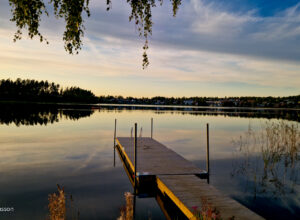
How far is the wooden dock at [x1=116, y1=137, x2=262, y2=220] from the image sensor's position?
677 cm

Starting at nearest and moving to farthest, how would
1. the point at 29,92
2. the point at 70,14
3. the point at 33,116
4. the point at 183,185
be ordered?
the point at 70,14, the point at 183,185, the point at 33,116, the point at 29,92

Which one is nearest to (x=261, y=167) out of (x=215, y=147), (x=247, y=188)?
(x=247, y=188)

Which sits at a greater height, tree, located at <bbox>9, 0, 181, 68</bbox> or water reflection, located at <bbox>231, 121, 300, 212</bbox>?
tree, located at <bbox>9, 0, 181, 68</bbox>

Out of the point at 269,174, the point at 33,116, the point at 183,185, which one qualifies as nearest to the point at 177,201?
the point at 183,185

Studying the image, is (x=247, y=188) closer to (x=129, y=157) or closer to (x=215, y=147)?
(x=129, y=157)

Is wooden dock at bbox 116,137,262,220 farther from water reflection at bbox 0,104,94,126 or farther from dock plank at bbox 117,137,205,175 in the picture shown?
water reflection at bbox 0,104,94,126

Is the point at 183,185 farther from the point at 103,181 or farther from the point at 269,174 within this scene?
the point at 269,174

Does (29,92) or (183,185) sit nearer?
(183,185)

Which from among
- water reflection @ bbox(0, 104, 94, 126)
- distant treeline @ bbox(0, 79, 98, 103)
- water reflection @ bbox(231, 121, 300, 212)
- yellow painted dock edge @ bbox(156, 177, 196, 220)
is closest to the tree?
yellow painted dock edge @ bbox(156, 177, 196, 220)

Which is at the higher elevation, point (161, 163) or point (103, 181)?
point (161, 163)

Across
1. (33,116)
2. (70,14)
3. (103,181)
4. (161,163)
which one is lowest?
(103,181)

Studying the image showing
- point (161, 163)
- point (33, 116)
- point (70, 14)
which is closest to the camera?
point (70, 14)

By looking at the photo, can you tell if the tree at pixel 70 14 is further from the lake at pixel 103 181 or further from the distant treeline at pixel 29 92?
the distant treeline at pixel 29 92

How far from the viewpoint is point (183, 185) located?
30.1ft
